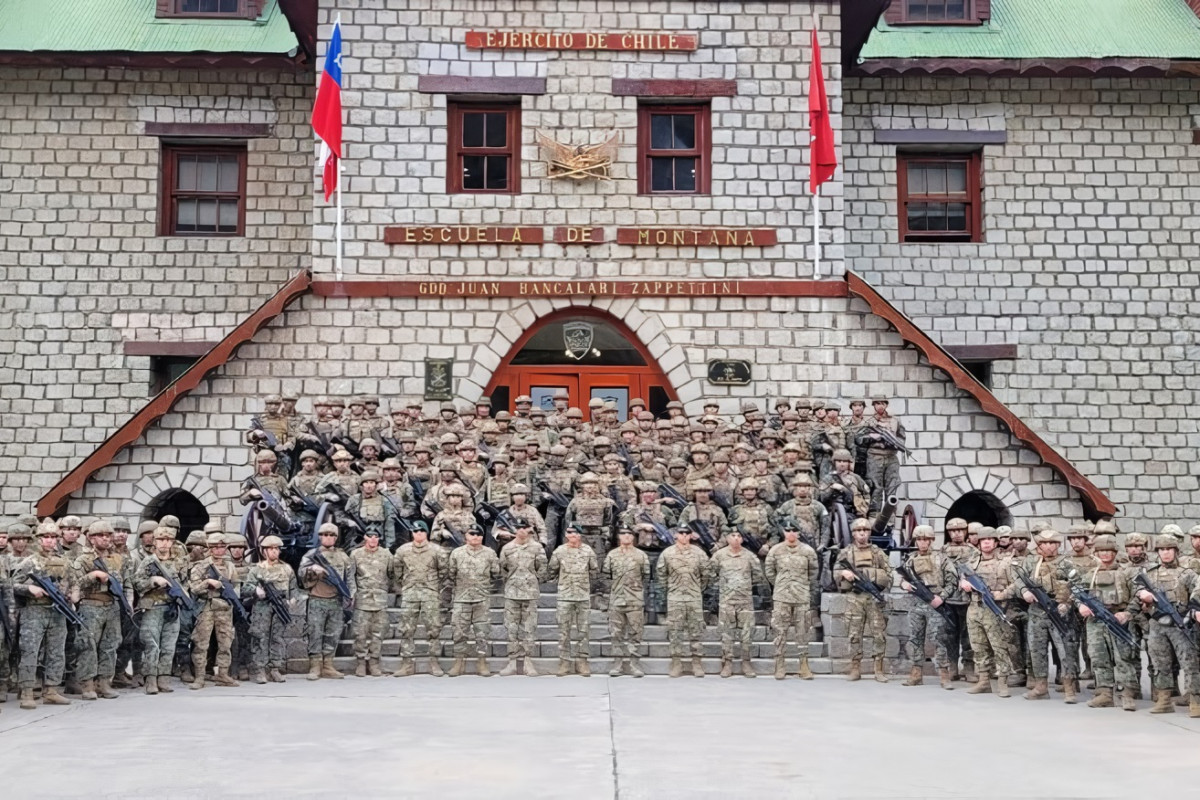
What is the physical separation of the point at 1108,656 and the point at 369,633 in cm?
724

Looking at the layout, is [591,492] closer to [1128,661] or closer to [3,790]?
[1128,661]

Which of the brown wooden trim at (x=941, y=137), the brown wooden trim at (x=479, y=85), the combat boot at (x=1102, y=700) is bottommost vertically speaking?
the combat boot at (x=1102, y=700)

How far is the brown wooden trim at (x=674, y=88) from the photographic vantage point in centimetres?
1955

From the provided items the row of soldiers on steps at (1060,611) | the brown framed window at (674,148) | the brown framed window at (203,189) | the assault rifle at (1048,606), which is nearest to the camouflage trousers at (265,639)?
the row of soldiers on steps at (1060,611)

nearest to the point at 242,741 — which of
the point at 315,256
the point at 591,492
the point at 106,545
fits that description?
the point at 106,545

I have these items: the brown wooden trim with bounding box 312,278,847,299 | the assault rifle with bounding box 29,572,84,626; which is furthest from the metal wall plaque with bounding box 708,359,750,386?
the assault rifle with bounding box 29,572,84,626

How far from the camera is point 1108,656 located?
486 inches

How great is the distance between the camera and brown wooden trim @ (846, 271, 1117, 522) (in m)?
18.4

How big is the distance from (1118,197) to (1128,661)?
11148 millimetres

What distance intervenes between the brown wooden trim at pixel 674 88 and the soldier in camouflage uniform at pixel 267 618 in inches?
358

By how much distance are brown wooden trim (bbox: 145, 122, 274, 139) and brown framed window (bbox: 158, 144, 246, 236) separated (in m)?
0.32

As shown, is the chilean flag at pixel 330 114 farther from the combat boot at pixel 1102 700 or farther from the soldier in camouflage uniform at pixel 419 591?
the combat boot at pixel 1102 700

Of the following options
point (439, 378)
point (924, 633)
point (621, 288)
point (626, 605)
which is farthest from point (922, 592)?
point (439, 378)

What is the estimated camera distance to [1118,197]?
2120 cm
